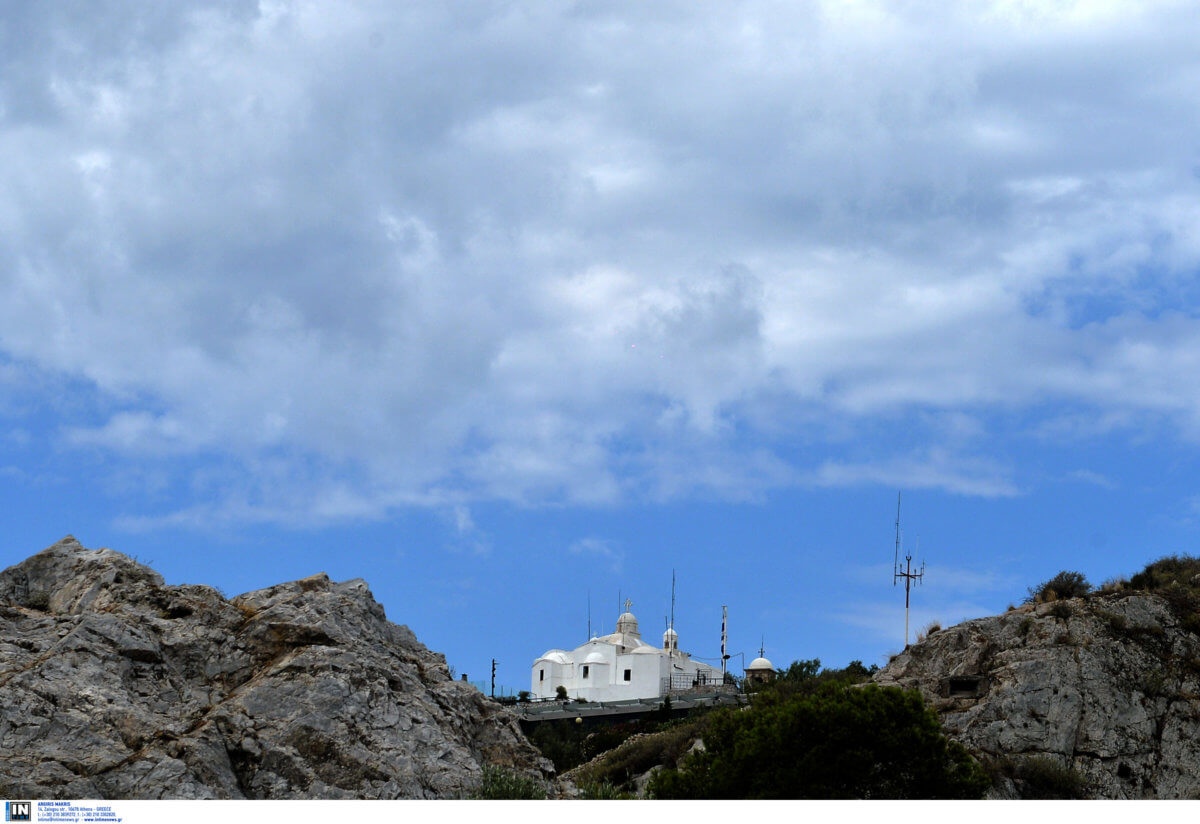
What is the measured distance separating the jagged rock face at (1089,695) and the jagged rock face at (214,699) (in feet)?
61.1

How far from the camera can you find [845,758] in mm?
27484

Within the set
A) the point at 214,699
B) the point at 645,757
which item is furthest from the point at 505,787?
the point at 645,757

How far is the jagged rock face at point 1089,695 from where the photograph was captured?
117 feet

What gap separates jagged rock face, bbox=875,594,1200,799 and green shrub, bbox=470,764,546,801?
696 inches

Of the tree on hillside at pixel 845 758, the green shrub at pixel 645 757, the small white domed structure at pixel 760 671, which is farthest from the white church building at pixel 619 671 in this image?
the tree on hillside at pixel 845 758

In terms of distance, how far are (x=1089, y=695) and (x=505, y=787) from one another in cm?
2360

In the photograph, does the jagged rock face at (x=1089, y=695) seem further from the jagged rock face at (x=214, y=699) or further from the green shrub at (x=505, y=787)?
the jagged rock face at (x=214, y=699)

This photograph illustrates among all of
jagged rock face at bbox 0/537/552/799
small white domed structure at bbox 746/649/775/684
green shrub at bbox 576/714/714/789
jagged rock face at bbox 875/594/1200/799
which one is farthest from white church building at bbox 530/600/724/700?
jagged rock face at bbox 0/537/552/799

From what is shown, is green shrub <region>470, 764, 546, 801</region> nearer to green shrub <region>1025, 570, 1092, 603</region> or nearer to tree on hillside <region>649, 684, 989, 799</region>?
tree on hillside <region>649, 684, 989, 799</region>

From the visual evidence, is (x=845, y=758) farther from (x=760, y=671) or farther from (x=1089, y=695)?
(x=760, y=671)

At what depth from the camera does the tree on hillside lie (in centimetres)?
2747

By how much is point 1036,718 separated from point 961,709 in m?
2.54
